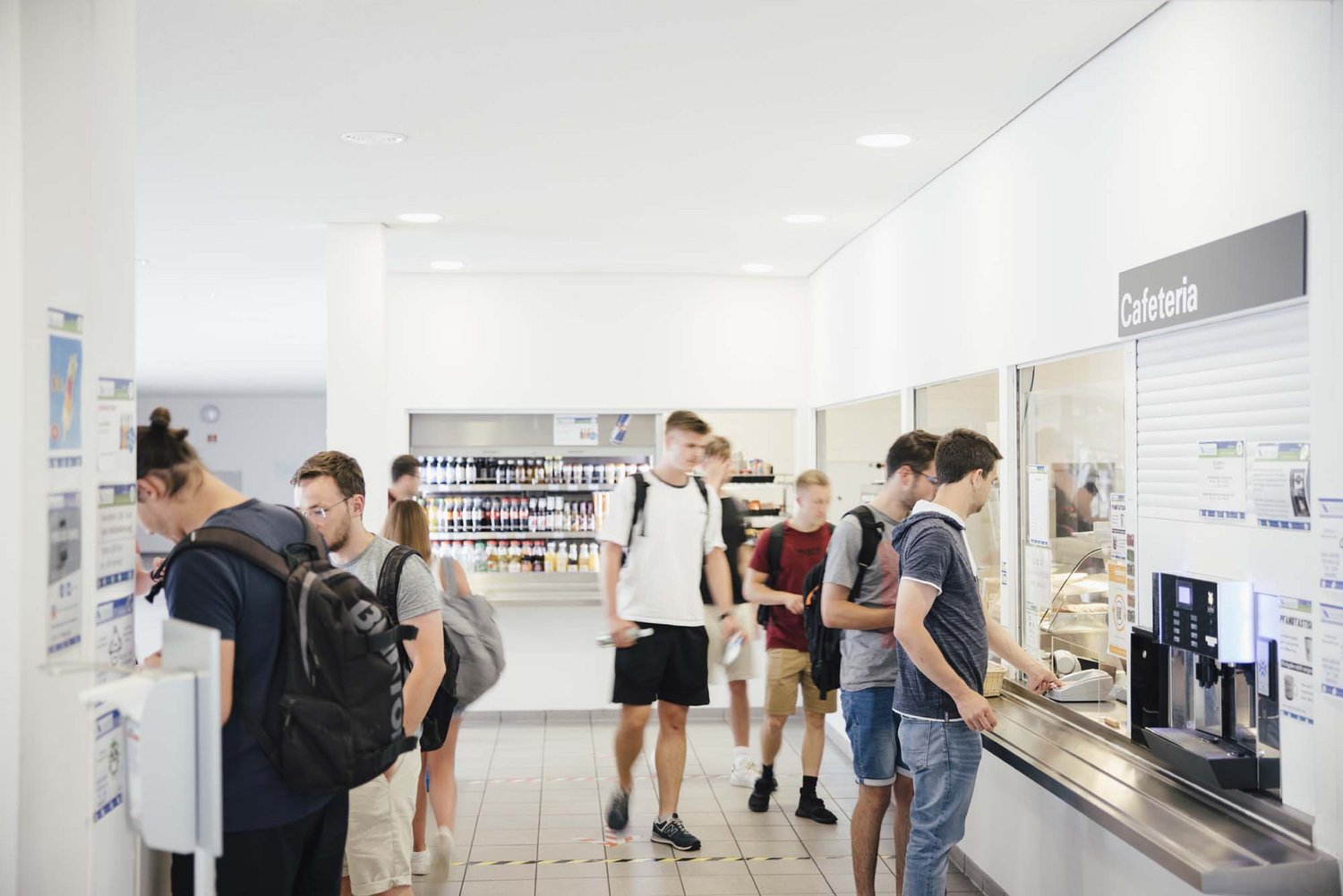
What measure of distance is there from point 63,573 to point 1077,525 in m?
3.21

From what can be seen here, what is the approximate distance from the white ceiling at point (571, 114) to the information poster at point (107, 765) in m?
2.14

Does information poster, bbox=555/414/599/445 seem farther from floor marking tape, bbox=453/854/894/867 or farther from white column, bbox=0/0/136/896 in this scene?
white column, bbox=0/0/136/896

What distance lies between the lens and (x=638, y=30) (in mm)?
3604

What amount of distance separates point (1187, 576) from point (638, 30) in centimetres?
231

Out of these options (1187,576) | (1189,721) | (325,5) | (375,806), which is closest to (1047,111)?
(1187,576)

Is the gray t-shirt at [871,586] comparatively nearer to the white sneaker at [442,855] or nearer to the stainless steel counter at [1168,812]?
the stainless steel counter at [1168,812]

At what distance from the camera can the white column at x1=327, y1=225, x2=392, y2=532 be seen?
6.52m

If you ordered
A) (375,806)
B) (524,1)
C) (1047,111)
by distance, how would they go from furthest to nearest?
1. (1047,111)
2. (524,1)
3. (375,806)

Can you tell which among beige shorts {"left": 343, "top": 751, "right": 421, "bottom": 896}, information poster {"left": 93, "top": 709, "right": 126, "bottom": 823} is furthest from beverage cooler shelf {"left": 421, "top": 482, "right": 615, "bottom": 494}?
information poster {"left": 93, "top": 709, "right": 126, "bottom": 823}

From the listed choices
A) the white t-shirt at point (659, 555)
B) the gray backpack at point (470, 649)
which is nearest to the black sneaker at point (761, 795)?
the white t-shirt at point (659, 555)

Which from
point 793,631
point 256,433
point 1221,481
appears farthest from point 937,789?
point 256,433

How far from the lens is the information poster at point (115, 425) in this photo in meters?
2.35

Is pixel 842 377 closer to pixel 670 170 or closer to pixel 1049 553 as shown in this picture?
pixel 670 170

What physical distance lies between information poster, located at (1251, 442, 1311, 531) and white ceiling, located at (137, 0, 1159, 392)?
1.41 meters
